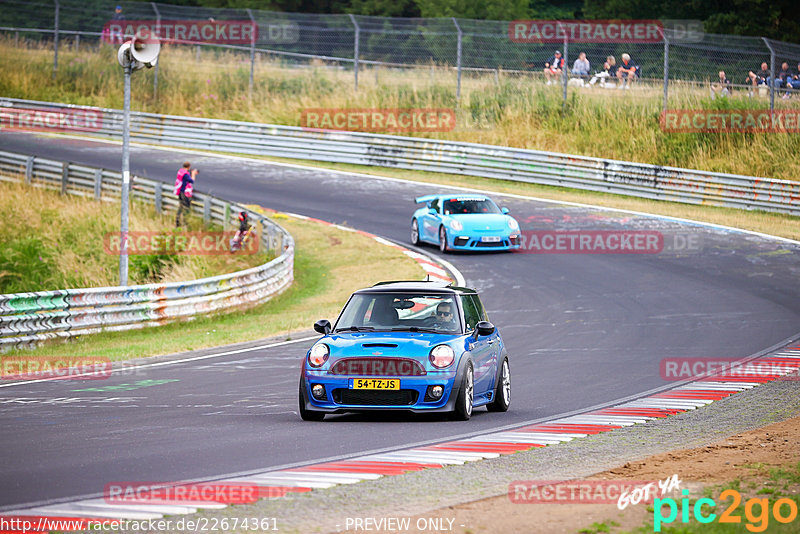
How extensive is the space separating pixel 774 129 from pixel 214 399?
26.7m

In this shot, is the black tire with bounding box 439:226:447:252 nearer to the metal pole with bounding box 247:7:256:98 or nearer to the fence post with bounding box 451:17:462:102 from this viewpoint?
the fence post with bounding box 451:17:462:102

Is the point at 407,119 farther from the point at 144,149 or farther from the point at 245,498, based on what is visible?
the point at 245,498

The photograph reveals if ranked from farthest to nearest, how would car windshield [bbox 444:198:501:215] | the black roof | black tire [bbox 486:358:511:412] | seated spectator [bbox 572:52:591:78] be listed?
seated spectator [bbox 572:52:591:78], car windshield [bbox 444:198:501:215], black tire [bbox 486:358:511:412], the black roof

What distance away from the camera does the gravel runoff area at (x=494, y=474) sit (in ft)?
22.6

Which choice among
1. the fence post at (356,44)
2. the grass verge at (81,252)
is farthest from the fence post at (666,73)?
the grass verge at (81,252)

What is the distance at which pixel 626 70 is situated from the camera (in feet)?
116

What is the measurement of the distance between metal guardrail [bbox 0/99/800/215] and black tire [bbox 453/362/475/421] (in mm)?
22108

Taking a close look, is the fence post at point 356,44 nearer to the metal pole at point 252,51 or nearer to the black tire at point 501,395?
the metal pole at point 252,51

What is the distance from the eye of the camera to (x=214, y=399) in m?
12.6

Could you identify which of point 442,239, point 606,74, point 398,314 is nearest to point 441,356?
point 398,314

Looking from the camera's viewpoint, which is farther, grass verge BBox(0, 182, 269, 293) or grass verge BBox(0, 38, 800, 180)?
grass verge BBox(0, 38, 800, 180)

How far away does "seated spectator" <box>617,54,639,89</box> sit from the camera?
3475 cm

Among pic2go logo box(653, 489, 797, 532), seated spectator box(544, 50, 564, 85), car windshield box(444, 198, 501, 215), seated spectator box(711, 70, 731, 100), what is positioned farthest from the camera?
seated spectator box(544, 50, 564, 85)

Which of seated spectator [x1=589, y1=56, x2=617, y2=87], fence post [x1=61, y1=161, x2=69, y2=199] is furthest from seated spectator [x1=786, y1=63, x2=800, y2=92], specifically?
fence post [x1=61, y1=161, x2=69, y2=199]
